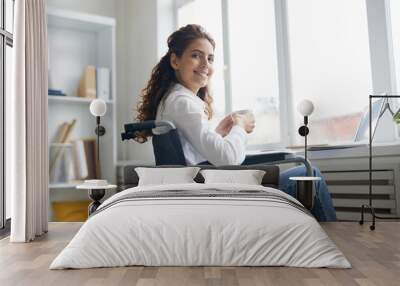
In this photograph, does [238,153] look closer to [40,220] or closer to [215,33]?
[215,33]

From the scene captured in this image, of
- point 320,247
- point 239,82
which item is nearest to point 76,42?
point 239,82

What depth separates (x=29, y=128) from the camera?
404 centimetres

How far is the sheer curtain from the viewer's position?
3941 mm

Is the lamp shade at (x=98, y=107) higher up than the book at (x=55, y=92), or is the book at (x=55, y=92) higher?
the book at (x=55, y=92)

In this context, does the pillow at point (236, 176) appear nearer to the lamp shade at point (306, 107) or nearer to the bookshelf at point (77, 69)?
the lamp shade at point (306, 107)

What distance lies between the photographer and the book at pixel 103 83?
514cm

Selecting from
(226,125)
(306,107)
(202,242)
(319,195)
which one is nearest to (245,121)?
(226,125)

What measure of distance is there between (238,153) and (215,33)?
1.38 metres

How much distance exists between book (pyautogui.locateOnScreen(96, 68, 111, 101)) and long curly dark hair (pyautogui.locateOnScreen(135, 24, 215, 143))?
40cm

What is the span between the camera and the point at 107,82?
5.16 metres

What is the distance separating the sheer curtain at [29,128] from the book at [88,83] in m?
0.71

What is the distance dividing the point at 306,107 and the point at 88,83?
243 centimetres

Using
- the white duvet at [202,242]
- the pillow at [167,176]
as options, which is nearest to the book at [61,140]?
the pillow at [167,176]

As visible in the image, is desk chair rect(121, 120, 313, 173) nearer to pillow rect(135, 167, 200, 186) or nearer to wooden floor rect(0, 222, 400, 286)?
pillow rect(135, 167, 200, 186)
